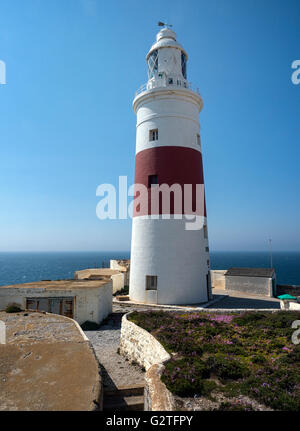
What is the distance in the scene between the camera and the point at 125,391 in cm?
905

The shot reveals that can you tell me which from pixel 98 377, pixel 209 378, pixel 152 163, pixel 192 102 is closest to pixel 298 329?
pixel 209 378

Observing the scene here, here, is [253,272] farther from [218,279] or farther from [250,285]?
[218,279]

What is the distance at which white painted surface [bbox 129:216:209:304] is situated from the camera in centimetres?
1948

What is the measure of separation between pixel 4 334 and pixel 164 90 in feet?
60.8

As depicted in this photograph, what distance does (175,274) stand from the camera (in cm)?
1948

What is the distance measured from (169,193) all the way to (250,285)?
12.7 meters

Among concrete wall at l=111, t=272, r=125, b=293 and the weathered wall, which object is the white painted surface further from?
the weathered wall

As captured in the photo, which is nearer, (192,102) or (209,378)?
(209,378)

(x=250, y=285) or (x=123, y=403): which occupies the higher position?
(x=250, y=285)

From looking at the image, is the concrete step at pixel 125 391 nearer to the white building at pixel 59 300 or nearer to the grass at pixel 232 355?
the grass at pixel 232 355

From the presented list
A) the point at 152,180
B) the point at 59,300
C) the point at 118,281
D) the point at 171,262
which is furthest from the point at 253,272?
the point at 59,300

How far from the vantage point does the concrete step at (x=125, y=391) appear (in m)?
8.98
